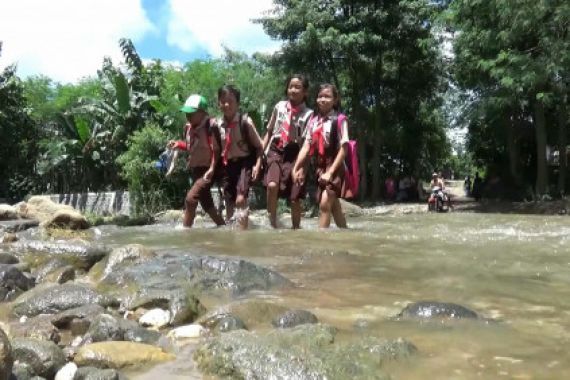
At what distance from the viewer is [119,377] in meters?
2.34

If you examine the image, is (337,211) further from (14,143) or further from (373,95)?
(14,143)

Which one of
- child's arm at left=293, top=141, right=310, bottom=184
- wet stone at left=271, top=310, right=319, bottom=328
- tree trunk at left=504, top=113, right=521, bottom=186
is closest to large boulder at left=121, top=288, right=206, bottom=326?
wet stone at left=271, top=310, right=319, bottom=328

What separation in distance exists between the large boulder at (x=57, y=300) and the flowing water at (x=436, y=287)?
627mm

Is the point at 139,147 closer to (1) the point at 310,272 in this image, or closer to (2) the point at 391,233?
(2) the point at 391,233

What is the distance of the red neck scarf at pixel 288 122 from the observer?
6934 millimetres

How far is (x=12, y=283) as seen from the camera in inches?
158


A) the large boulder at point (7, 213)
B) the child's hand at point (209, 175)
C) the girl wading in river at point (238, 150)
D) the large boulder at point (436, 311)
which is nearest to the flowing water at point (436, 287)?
the large boulder at point (436, 311)

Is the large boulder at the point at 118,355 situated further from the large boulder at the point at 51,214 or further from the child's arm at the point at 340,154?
the large boulder at the point at 51,214

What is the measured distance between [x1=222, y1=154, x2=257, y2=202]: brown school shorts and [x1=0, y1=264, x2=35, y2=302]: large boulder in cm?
332

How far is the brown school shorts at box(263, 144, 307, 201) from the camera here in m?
6.98

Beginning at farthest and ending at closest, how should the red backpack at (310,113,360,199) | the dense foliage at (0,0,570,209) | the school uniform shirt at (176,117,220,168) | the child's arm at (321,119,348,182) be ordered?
the dense foliage at (0,0,570,209) < the school uniform shirt at (176,117,220,168) < the red backpack at (310,113,360,199) < the child's arm at (321,119,348,182)

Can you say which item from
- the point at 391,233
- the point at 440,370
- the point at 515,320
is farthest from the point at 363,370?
the point at 391,233

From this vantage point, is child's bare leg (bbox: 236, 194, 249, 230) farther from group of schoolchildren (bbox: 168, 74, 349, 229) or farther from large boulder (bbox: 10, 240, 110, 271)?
large boulder (bbox: 10, 240, 110, 271)

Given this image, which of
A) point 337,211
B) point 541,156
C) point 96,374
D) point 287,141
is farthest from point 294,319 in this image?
point 541,156
